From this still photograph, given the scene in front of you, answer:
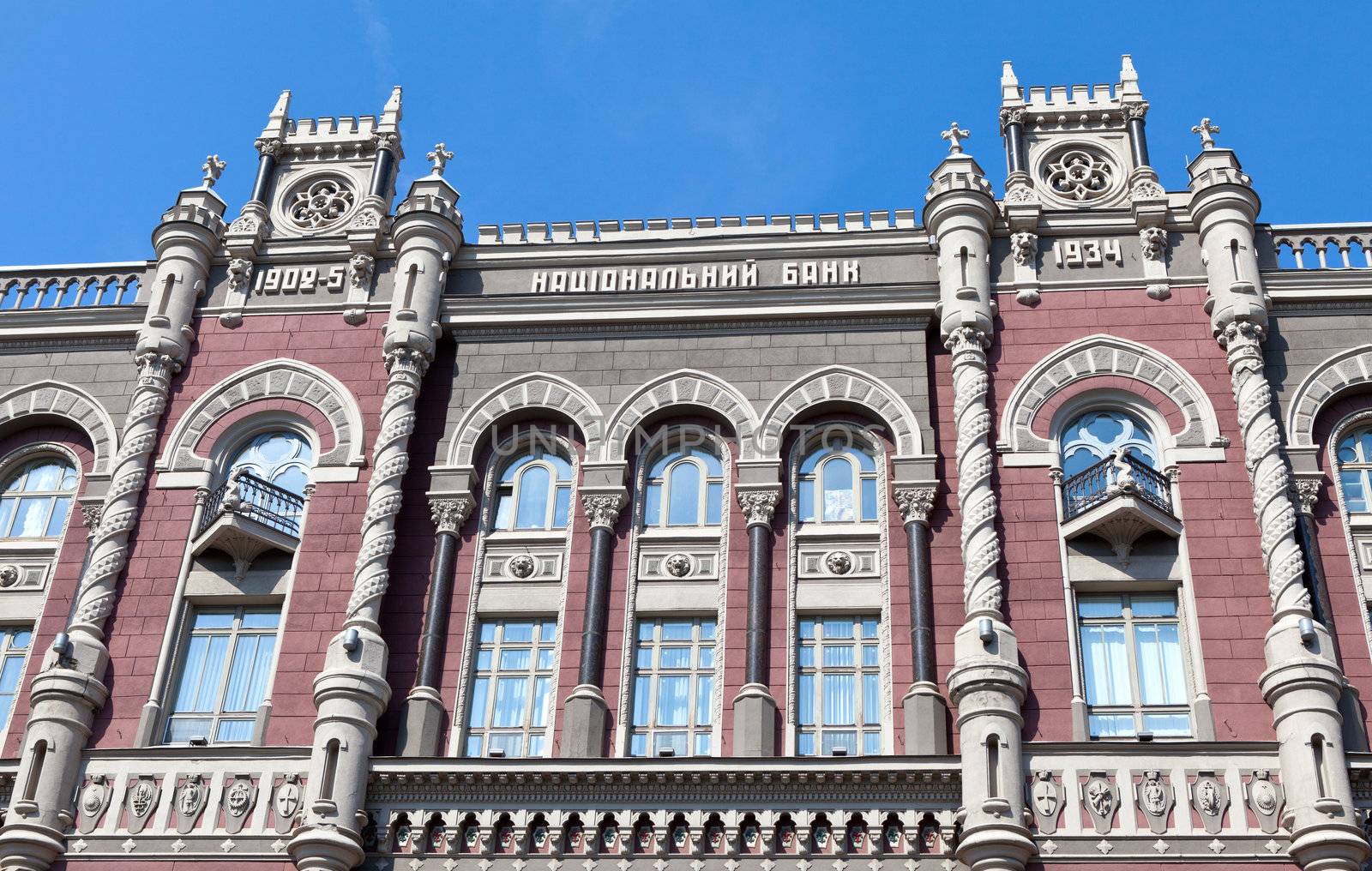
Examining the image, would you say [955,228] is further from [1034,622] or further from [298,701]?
[298,701]

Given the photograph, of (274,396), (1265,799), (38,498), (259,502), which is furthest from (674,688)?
(38,498)

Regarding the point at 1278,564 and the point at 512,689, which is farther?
the point at 512,689

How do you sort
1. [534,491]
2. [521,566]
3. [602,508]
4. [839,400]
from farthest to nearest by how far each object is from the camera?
[534,491] < [839,400] < [602,508] < [521,566]

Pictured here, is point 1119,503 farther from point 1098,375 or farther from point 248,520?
point 248,520

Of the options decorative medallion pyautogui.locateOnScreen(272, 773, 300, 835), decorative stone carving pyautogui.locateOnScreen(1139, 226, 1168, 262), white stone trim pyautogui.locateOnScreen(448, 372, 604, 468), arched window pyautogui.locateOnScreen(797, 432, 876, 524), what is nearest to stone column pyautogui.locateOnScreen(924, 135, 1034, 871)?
arched window pyautogui.locateOnScreen(797, 432, 876, 524)

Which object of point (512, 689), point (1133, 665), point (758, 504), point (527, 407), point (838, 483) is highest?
point (527, 407)

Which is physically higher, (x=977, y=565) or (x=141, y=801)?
(x=977, y=565)

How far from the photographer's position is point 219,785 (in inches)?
977

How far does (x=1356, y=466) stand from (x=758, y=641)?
400 inches

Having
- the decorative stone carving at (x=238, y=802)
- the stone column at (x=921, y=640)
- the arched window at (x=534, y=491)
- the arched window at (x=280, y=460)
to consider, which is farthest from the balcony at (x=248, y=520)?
the stone column at (x=921, y=640)

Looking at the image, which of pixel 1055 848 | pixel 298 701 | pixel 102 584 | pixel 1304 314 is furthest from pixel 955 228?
pixel 102 584

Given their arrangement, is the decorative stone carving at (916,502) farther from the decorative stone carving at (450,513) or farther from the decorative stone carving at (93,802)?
the decorative stone carving at (93,802)

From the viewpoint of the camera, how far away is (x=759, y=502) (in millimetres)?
27375

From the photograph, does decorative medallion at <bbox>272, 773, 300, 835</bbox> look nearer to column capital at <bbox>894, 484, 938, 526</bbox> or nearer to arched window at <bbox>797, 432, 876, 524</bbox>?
arched window at <bbox>797, 432, 876, 524</bbox>
